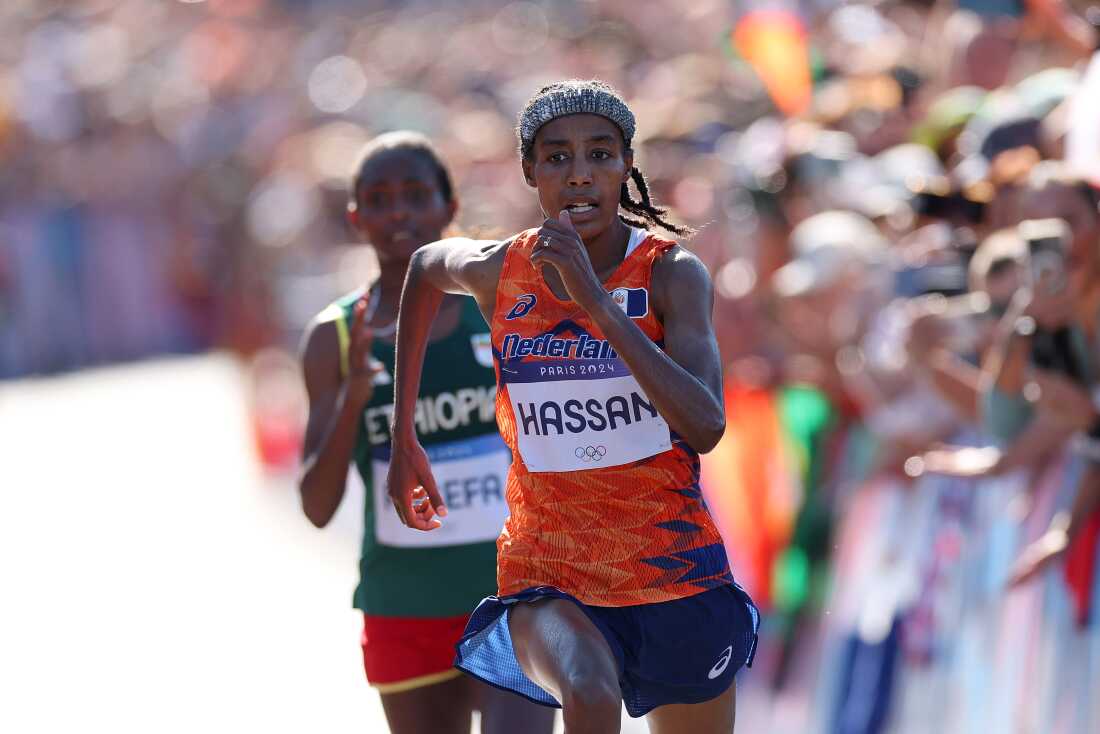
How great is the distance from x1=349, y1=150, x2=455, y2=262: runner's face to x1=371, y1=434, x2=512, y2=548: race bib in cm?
57

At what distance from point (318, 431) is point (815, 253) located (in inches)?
110

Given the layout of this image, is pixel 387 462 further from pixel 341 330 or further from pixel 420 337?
pixel 420 337

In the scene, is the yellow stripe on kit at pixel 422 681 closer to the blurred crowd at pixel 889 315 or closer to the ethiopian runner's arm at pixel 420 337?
the ethiopian runner's arm at pixel 420 337

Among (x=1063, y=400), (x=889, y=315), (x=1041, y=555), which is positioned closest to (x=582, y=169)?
(x=1063, y=400)

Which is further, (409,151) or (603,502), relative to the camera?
(409,151)

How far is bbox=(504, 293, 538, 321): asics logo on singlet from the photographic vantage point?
401cm

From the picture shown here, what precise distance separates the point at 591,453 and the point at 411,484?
1.82 feet

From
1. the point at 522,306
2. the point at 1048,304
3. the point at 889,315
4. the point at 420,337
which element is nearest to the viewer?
the point at 522,306

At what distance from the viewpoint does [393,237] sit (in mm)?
5121

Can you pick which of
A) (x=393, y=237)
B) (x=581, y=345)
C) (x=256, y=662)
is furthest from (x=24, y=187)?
(x=581, y=345)

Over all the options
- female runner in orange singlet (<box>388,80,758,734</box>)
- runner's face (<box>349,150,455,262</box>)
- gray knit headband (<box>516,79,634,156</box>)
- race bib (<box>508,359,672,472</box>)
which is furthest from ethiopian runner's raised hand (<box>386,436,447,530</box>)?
runner's face (<box>349,150,455,262</box>)

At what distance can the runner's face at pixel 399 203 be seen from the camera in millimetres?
5121

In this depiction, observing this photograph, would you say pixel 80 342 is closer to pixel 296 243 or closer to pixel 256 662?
pixel 296 243

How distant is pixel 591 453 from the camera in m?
3.94
